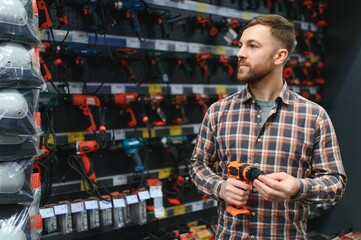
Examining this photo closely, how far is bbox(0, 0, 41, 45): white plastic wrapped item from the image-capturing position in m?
1.57

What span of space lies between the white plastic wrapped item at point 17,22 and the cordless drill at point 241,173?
1025 mm

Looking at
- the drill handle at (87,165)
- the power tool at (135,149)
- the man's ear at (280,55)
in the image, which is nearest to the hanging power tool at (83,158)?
the drill handle at (87,165)

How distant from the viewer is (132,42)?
111 inches

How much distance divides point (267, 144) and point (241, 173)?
0.21 meters

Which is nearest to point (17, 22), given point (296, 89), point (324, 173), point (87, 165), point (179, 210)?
point (87, 165)

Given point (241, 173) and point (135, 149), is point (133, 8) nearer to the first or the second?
point (135, 149)

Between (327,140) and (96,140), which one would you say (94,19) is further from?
(327,140)

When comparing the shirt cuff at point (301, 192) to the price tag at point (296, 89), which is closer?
the shirt cuff at point (301, 192)

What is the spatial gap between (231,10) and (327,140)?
2.11 metres

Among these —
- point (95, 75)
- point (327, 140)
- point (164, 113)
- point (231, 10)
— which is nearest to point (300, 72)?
point (231, 10)

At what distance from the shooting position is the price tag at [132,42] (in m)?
2.79

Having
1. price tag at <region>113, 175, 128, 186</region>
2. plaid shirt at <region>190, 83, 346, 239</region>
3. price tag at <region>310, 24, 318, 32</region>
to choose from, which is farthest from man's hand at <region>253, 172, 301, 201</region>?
price tag at <region>310, 24, 318, 32</region>

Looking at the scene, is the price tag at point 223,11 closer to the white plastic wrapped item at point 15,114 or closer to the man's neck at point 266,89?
the man's neck at point 266,89

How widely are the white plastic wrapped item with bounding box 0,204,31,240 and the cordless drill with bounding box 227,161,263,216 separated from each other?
89cm
